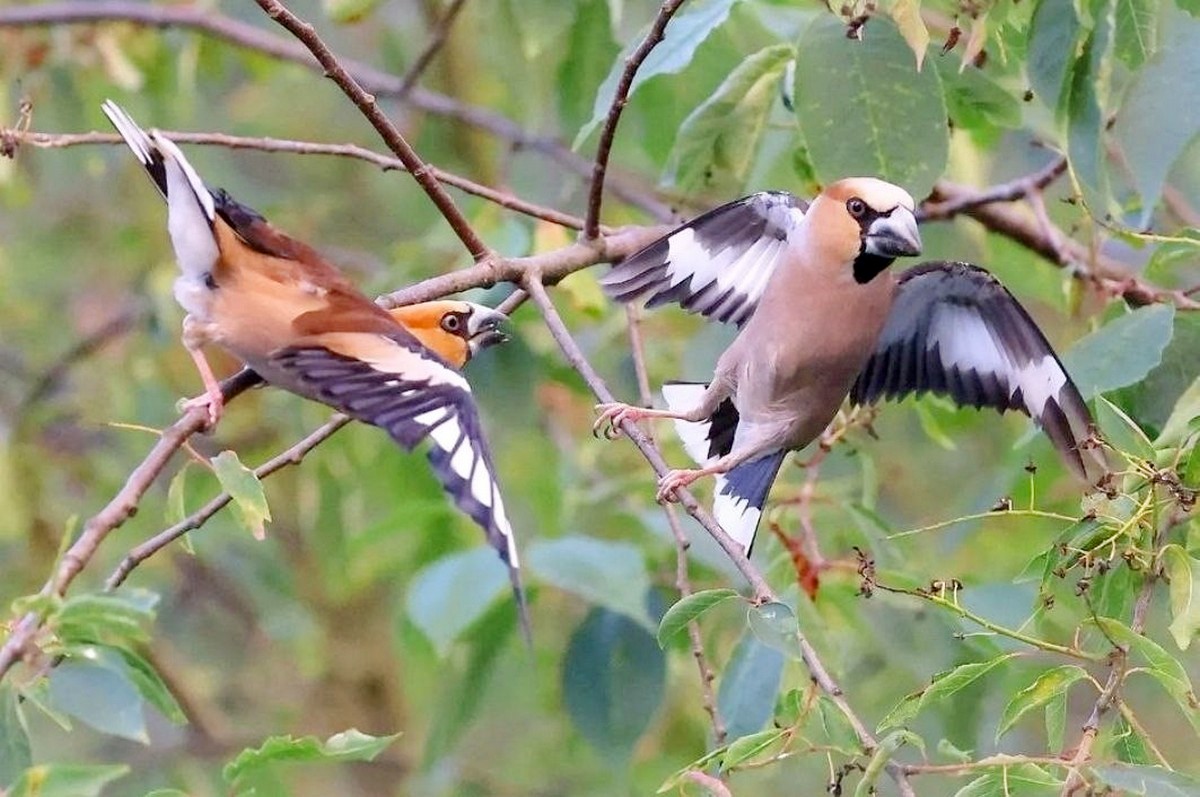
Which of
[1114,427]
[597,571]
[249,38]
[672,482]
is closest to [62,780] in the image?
[672,482]

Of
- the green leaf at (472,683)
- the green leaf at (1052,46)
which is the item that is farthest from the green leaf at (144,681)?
the green leaf at (1052,46)

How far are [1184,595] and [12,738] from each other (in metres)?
1.20

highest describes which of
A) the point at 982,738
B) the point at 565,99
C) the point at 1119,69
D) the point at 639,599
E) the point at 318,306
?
the point at 565,99

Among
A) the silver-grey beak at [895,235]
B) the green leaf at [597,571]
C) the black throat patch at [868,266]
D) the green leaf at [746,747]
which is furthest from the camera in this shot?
the green leaf at [597,571]

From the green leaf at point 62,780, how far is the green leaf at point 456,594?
1.30 metres

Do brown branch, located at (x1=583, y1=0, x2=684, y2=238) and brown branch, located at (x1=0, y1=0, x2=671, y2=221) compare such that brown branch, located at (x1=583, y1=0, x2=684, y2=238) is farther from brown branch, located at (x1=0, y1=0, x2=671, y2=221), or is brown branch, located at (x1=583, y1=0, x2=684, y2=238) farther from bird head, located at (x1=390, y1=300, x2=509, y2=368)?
brown branch, located at (x1=0, y1=0, x2=671, y2=221)

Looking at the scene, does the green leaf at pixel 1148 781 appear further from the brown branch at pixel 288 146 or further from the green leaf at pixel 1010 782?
the brown branch at pixel 288 146

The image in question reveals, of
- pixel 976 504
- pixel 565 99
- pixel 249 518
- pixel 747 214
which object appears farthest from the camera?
pixel 565 99

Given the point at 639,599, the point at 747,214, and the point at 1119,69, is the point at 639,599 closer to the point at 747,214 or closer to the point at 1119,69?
the point at 747,214

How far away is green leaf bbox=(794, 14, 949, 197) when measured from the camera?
2.21m

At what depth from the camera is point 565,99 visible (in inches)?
131

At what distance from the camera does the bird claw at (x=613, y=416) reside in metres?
2.02

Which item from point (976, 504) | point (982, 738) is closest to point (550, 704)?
point (982, 738)

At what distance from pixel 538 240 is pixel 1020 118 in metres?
0.86
